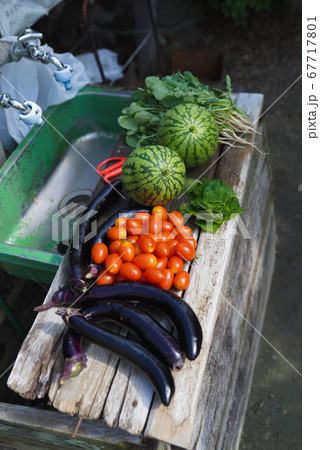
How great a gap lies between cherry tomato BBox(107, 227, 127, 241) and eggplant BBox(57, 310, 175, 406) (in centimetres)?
44

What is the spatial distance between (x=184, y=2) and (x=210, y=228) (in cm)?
530

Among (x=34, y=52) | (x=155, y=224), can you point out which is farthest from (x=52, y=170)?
(x=155, y=224)

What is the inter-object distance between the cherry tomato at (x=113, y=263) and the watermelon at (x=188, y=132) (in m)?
0.72

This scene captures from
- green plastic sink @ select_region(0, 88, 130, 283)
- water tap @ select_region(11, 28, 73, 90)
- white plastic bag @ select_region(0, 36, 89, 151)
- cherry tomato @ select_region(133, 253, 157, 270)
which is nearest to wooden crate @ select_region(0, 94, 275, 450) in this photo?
cherry tomato @ select_region(133, 253, 157, 270)

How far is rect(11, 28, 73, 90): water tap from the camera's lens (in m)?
2.36

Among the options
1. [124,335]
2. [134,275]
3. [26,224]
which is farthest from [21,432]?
[26,224]

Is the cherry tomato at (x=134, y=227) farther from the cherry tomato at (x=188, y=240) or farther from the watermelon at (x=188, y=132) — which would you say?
the watermelon at (x=188, y=132)

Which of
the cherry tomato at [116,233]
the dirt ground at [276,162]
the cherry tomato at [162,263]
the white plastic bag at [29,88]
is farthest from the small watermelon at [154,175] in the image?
the dirt ground at [276,162]

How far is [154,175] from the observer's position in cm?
214

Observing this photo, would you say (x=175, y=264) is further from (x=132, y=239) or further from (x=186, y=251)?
(x=132, y=239)

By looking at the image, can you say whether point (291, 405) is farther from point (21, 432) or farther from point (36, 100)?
point (36, 100)

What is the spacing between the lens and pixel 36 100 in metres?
3.09

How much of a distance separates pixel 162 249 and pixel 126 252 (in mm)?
171

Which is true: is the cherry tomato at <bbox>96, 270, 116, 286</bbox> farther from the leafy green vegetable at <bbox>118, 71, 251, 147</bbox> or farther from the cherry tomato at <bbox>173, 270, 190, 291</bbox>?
the leafy green vegetable at <bbox>118, 71, 251, 147</bbox>
